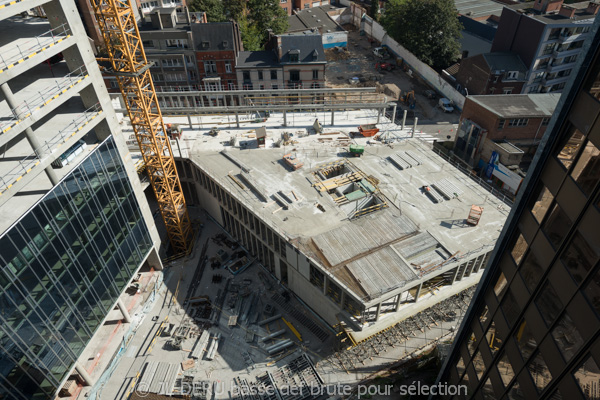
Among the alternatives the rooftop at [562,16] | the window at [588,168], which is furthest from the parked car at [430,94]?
the window at [588,168]

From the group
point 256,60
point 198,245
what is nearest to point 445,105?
point 256,60

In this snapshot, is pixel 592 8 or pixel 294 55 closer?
pixel 592 8

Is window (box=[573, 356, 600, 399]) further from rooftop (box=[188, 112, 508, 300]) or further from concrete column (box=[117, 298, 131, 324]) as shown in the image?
concrete column (box=[117, 298, 131, 324])

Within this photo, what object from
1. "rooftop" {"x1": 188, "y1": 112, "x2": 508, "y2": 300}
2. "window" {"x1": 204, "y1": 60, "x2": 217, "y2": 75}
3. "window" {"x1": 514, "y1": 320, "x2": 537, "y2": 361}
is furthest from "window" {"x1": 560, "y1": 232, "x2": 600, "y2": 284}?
"window" {"x1": 204, "y1": 60, "x2": 217, "y2": 75}

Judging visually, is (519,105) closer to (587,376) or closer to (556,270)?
(556,270)

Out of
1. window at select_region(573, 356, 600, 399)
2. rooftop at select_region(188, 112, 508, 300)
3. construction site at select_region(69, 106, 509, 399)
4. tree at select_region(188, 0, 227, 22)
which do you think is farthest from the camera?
tree at select_region(188, 0, 227, 22)
